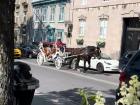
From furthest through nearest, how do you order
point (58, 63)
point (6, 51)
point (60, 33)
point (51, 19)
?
point (51, 19)
point (60, 33)
point (58, 63)
point (6, 51)

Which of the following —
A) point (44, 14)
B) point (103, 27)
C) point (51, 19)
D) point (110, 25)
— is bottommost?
point (103, 27)

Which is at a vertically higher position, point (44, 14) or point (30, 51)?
point (44, 14)

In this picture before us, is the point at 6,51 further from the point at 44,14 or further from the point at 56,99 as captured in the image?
the point at 44,14

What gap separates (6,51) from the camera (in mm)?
5691

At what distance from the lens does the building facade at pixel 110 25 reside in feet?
106

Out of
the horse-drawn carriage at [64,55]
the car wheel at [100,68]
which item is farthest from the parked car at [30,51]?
the car wheel at [100,68]

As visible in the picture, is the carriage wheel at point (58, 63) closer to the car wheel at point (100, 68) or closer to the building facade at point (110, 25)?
the car wheel at point (100, 68)

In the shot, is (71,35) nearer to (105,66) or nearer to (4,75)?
(105,66)

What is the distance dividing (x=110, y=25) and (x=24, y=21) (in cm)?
2405

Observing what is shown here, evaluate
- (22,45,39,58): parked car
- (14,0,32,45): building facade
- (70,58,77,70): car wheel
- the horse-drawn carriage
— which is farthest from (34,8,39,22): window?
Answer: (70,58,77,70): car wheel

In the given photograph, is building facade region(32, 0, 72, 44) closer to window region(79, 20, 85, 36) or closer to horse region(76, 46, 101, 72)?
window region(79, 20, 85, 36)

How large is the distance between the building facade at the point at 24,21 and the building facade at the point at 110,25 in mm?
16386

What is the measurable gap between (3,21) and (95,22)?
3157 cm

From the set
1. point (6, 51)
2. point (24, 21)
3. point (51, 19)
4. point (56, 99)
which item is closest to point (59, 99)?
point (56, 99)
